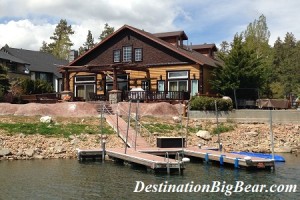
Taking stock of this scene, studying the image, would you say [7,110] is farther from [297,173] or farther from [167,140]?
[297,173]

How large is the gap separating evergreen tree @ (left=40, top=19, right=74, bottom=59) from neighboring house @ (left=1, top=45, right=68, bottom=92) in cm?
1502

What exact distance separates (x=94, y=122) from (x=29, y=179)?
39.3 ft

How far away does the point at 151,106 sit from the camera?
34.0 metres

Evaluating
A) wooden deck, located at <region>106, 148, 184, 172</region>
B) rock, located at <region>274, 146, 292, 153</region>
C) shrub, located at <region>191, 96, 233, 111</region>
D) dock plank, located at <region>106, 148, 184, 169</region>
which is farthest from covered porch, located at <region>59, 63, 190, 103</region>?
wooden deck, located at <region>106, 148, 184, 172</region>

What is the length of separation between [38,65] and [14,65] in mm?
6530

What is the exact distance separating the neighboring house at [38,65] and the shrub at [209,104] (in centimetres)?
3700

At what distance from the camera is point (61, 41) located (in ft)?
296

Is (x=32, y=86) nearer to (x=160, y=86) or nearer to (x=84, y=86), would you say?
(x=84, y=86)

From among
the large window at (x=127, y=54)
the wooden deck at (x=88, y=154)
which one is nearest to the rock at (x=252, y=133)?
the wooden deck at (x=88, y=154)

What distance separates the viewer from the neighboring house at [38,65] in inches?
2601

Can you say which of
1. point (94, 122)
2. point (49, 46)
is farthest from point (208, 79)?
point (49, 46)

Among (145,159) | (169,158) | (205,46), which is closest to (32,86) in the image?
(205,46)

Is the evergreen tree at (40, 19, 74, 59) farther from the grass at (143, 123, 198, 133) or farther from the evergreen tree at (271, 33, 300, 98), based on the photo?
the grass at (143, 123, 198, 133)

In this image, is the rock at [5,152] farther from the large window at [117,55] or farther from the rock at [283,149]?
the large window at [117,55]
